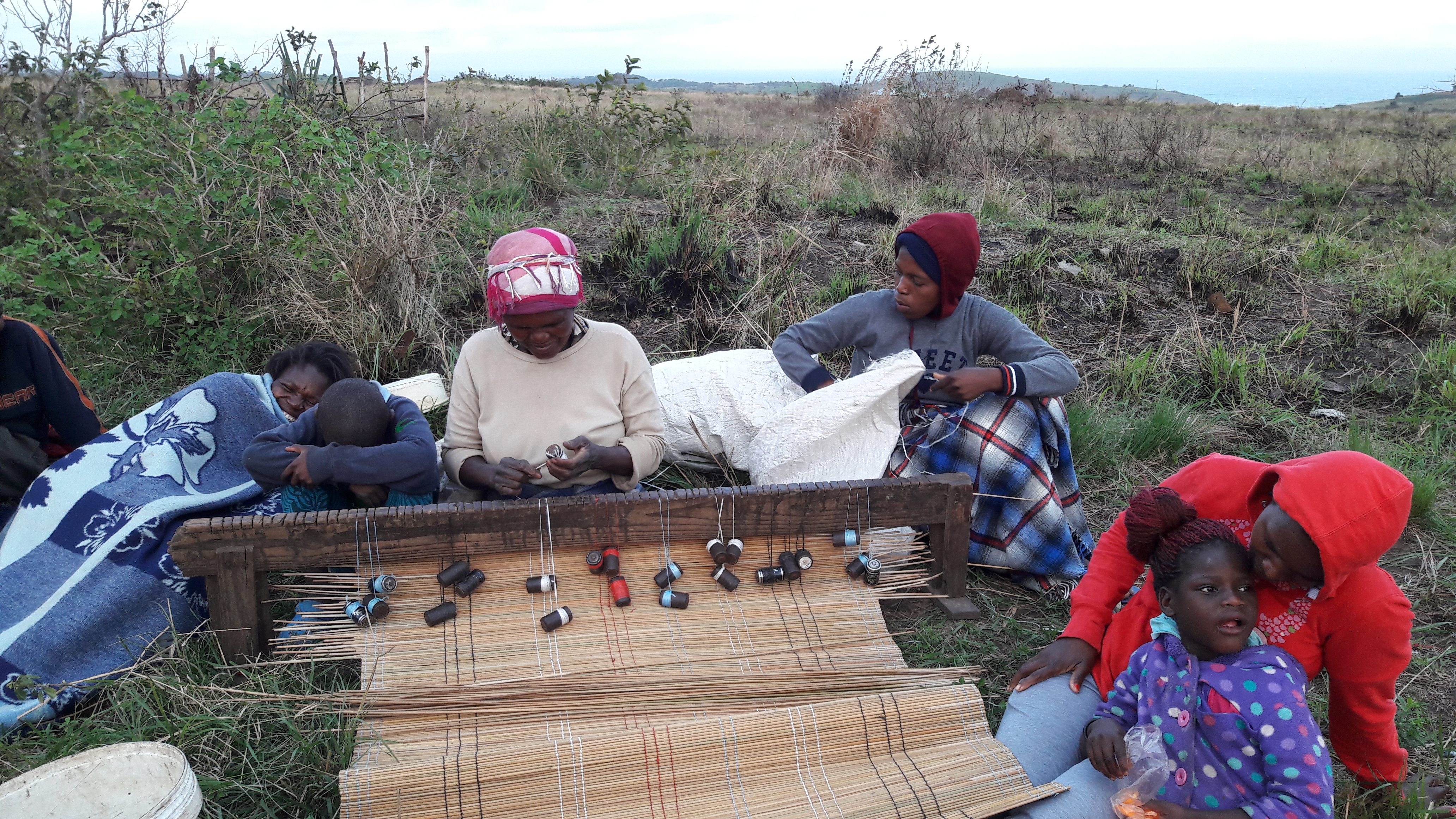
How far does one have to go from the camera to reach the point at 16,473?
2721mm

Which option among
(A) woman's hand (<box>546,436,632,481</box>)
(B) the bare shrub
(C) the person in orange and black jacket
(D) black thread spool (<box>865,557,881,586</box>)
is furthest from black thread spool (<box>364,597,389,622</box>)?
(B) the bare shrub

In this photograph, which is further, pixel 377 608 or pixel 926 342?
pixel 926 342

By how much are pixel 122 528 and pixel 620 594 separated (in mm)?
1389

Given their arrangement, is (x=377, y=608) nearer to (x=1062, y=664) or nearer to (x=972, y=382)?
(x=1062, y=664)

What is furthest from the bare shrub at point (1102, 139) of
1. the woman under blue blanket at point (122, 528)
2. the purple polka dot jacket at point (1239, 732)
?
the woman under blue blanket at point (122, 528)

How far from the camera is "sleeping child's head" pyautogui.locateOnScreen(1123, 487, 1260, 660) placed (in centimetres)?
177

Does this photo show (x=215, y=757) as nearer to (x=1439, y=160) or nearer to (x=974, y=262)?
(x=974, y=262)

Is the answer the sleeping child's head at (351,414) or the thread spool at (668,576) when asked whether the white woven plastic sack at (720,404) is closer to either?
the thread spool at (668,576)

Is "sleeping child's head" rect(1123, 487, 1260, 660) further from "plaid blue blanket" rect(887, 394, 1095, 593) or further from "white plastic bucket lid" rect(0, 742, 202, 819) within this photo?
"white plastic bucket lid" rect(0, 742, 202, 819)

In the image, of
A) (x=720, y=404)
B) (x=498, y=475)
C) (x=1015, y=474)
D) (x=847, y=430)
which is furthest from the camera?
(x=720, y=404)

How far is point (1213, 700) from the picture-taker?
70.0 inches

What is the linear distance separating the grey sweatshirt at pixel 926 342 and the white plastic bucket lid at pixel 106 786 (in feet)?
7.07

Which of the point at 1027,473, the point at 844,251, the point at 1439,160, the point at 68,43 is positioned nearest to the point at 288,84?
the point at 68,43

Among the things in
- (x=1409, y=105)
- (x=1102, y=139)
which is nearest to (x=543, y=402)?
(x=1102, y=139)
